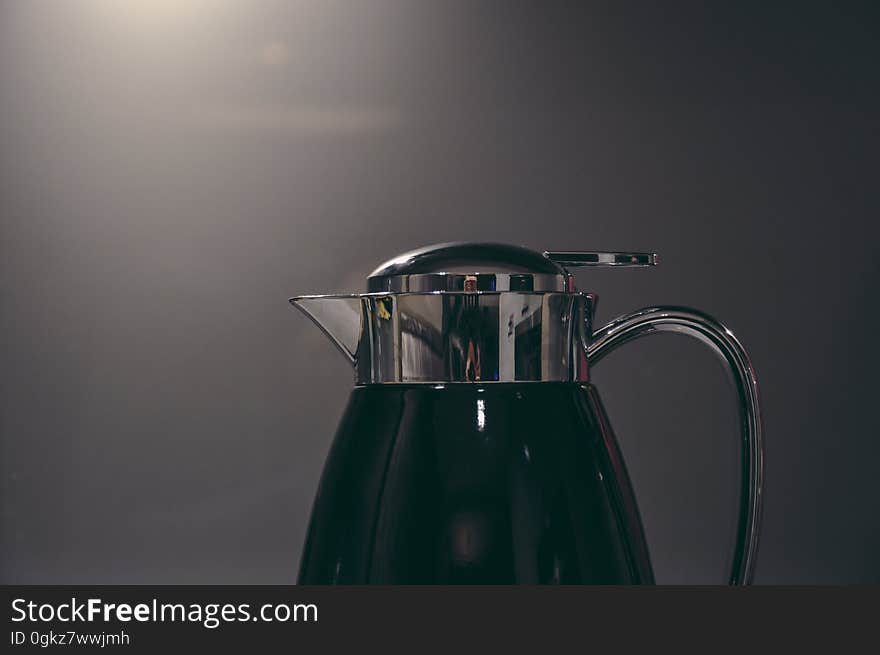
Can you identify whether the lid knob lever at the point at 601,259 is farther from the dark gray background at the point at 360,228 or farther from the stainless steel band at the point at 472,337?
the dark gray background at the point at 360,228

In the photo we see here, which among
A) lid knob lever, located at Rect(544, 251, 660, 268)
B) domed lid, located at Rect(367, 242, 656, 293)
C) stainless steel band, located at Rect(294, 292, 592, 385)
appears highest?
lid knob lever, located at Rect(544, 251, 660, 268)

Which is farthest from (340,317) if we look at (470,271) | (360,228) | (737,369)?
(360,228)

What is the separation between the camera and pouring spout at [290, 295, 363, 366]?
0.41m

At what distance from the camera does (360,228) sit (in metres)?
0.77

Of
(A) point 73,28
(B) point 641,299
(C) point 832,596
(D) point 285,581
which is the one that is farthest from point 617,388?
(A) point 73,28

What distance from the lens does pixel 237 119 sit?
2.53 feet

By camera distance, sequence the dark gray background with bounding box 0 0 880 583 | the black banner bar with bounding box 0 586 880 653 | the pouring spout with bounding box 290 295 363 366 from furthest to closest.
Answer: the dark gray background with bounding box 0 0 880 583 → the pouring spout with bounding box 290 295 363 366 → the black banner bar with bounding box 0 586 880 653

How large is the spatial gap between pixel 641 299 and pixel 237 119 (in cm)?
38

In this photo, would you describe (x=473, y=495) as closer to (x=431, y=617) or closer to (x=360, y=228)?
(x=431, y=617)

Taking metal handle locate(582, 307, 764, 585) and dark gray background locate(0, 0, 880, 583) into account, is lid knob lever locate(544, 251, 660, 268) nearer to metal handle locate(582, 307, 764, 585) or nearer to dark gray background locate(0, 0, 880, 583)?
metal handle locate(582, 307, 764, 585)

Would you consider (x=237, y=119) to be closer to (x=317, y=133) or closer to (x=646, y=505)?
(x=317, y=133)

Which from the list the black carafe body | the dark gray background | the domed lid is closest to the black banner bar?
the black carafe body

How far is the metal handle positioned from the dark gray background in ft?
1.13

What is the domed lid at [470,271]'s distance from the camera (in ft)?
1.21
